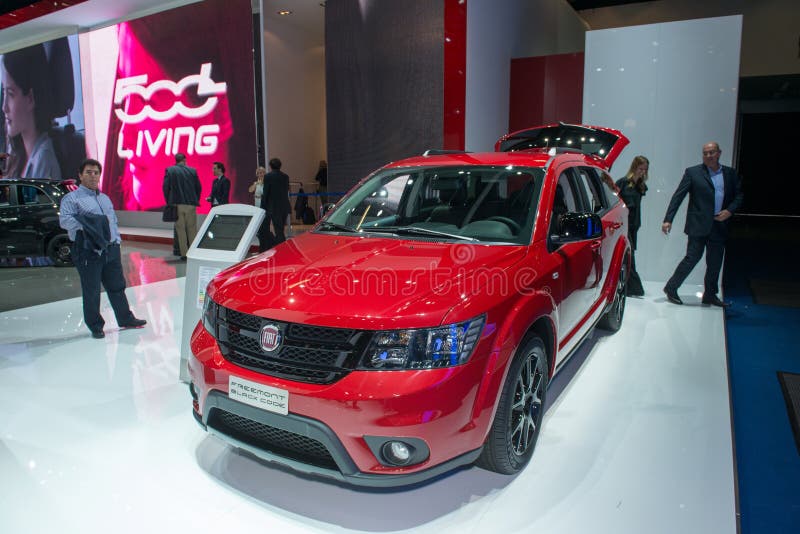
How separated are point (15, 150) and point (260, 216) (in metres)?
16.7

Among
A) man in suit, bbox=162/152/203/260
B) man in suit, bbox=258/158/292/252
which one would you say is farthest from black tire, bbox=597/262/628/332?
man in suit, bbox=162/152/203/260

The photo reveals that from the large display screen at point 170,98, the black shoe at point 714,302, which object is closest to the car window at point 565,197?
the black shoe at point 714,302

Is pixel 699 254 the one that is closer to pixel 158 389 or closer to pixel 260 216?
pixel 260 216

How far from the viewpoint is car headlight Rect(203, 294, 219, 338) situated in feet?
8.11

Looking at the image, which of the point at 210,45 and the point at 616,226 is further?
the point at 210,45

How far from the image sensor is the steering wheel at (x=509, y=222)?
2826mm

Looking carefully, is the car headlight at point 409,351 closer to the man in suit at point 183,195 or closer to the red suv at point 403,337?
the red suv at point 403,337

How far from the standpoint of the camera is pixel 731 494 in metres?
2.42

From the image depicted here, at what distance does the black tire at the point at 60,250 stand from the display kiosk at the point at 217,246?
5913mm

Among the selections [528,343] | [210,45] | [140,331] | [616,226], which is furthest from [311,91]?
[528,343]

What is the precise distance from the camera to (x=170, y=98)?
12320mm

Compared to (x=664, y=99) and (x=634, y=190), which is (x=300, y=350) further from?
(x=664, y=99)

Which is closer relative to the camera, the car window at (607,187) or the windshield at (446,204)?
the windshield at (446,204)

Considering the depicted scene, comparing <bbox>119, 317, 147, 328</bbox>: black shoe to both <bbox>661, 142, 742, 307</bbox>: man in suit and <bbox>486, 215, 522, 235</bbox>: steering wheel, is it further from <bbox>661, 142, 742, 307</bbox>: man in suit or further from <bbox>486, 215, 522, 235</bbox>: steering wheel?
<bbox>661, 142, 742, 307</bbox>: man in suit
